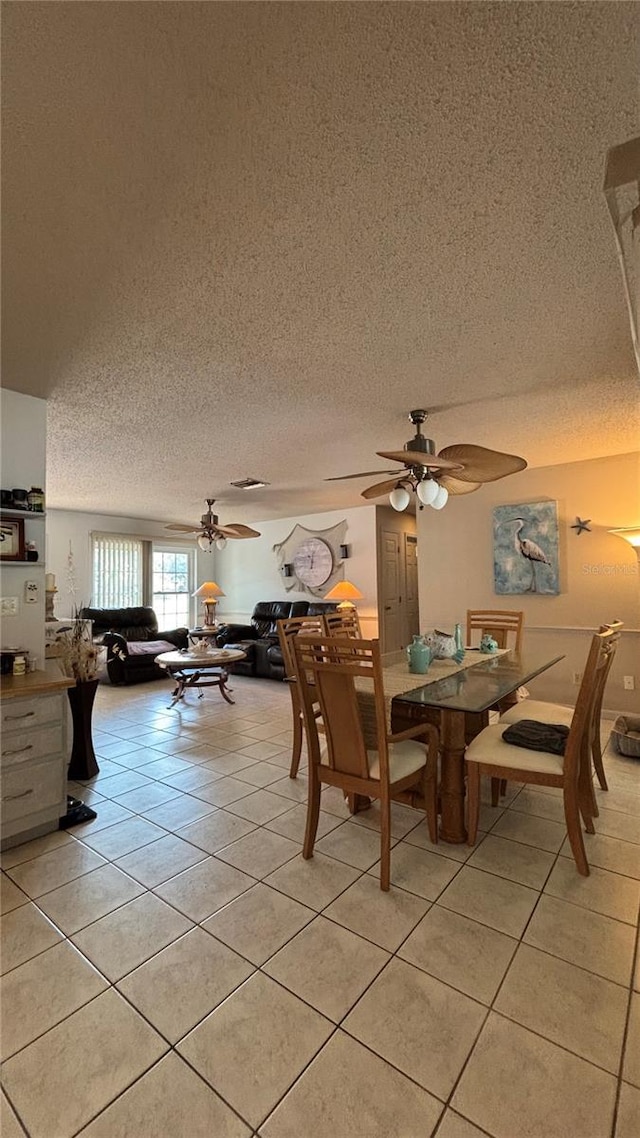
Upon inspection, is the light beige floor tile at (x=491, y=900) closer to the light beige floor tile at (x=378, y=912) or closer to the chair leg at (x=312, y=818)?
the light beige floor tile at (x=378, y=912)

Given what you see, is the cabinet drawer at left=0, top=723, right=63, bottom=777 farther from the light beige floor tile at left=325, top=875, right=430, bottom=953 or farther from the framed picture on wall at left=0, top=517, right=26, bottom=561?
the light beige floor tile at left=325, top=875, right=430, bottom=953

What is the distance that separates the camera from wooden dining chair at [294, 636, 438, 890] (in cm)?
195

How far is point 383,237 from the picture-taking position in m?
1.56

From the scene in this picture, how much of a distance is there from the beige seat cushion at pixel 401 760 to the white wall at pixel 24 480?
7.16 feet

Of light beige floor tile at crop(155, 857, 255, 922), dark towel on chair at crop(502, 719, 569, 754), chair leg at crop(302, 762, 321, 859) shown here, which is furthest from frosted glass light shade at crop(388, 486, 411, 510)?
light beige floor tile at crop(155, 857, 255, 922)

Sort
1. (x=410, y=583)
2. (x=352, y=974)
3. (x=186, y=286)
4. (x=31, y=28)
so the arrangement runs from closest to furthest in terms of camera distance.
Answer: (x=31, y=28) < (x=352, y=974) < (x=186, y=286) < (x=410, y=583)

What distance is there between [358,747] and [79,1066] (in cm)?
129

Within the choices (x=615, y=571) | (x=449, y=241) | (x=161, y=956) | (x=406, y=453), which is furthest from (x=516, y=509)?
(x=161, y=956)

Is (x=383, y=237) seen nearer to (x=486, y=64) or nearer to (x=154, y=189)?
(x=486, y=64)

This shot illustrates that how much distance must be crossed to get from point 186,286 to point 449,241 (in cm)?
101

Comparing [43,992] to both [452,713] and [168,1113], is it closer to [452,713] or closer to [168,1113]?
[168,1113]

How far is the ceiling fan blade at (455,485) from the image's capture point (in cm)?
310

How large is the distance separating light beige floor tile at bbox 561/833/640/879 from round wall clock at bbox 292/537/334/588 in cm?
540

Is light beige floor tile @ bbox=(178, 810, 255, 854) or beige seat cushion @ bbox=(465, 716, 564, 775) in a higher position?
beige seat cushion @ bbox=(465, 716, 564, 775)
